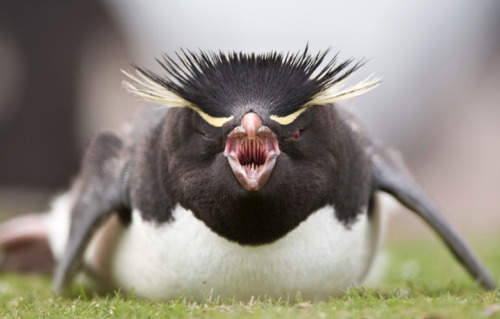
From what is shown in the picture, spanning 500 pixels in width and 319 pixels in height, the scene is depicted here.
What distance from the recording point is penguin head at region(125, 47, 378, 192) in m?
3.58

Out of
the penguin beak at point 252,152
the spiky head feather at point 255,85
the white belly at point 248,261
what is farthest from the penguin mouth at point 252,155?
the white belly at point 248,261

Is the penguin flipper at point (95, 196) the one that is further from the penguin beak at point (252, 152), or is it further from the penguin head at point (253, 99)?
the penguin beak at point (252, 152)

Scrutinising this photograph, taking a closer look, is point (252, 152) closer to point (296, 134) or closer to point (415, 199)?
point (296, 134)

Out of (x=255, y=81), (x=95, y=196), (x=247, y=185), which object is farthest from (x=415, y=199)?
(x=95, y=196)

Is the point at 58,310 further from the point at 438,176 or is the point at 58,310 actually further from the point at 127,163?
the point at 438,176

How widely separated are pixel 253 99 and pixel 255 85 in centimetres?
12

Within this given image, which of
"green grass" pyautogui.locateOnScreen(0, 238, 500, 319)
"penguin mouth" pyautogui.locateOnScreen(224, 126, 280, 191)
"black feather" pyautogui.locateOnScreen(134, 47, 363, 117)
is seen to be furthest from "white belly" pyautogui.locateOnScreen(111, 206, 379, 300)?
"black feather" pyautogui.locateOnScreen(134, 47, 363, 117)

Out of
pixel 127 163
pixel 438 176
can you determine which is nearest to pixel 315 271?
pixel 127 163

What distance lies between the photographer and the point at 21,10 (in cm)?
1634

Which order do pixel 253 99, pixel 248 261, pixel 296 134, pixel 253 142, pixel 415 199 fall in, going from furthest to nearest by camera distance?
pixel 415 199 < pixel 248 261 < pixel 296 134 < pixel 253 99 < pixel 253 142

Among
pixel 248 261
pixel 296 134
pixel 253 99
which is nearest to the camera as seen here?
pixel 253 99

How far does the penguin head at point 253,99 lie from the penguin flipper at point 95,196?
90 centimetres

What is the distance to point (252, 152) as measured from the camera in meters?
3.61

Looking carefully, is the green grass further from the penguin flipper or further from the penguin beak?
the penguin beak
